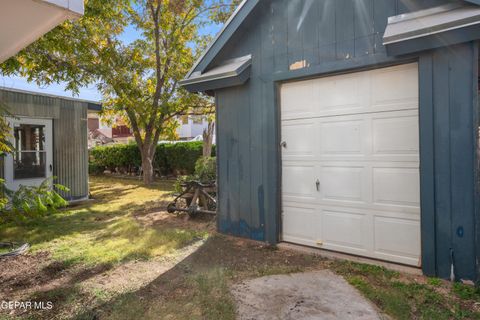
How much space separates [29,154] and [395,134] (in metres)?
8.49

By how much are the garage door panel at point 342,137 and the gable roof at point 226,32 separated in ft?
7.03

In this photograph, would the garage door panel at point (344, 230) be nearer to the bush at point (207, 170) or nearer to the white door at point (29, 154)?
the bush at point (207, 170)

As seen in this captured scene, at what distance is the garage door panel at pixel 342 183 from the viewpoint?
13.8 feet


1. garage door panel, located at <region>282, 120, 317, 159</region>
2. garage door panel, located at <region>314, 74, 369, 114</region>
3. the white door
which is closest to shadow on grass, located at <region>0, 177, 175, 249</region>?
the white door

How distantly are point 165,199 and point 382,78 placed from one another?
7160 millimetres

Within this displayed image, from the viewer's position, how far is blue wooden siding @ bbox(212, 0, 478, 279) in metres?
3.37

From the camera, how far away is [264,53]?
496cm

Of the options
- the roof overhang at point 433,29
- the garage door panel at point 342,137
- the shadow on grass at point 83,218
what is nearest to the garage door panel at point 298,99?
the garage door panel at point 342,137

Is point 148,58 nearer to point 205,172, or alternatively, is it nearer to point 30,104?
point 30,104

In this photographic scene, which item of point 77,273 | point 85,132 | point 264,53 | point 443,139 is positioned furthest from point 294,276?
point 85,132

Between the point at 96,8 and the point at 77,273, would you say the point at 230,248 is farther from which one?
the point at 96,8

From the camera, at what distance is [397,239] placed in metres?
3.91

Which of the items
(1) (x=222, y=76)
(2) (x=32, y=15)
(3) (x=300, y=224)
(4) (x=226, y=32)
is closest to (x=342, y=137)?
(3) (x=300, y=224)

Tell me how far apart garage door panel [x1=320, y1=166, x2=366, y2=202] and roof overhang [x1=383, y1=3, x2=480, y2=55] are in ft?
5.25
